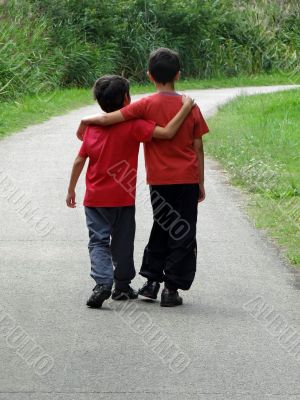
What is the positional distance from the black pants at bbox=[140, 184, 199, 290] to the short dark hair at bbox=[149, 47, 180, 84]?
670 millimetres

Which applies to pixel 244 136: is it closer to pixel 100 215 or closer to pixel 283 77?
pixel 100 215

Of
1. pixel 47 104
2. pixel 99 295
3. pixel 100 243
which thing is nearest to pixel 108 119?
pixel 100 243

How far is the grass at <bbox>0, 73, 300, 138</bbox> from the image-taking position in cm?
1895

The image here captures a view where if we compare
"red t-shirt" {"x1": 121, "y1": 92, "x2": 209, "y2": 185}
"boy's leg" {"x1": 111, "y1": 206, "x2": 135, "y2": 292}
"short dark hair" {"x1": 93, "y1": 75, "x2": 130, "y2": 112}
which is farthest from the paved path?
"short dark hair" {"x1": 93, "y1": 75, "x2": 130, "y2": 112}

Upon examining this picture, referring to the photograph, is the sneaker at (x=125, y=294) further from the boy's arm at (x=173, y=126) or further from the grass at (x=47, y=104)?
the grass at (x=47, y=104)

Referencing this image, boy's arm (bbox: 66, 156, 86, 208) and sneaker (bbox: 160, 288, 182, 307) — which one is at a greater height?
boy's arm (bbox: 66, 156, 86, 208)

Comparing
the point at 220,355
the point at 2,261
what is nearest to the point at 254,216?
the point at 2,261

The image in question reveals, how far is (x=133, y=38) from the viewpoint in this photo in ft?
103

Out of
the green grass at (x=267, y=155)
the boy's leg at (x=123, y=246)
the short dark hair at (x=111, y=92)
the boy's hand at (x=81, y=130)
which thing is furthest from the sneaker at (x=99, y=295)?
the green grass at (x=267, y=155)

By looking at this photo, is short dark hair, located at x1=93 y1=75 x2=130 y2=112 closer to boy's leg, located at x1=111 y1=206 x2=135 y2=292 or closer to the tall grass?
boy's leg, located at x1=111 y1=206 x2=135 y2=292

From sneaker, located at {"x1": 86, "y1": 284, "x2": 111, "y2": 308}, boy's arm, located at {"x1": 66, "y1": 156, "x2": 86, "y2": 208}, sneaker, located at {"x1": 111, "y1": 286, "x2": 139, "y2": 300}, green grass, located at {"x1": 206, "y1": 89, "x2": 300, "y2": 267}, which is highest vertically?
boy's arm, located at {"x1": 66, "y1": 156, "x2": 86, "y2": 208}

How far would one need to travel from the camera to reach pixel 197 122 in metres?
6.98

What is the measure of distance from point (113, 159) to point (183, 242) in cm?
69

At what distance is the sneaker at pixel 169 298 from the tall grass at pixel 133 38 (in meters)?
15.4
